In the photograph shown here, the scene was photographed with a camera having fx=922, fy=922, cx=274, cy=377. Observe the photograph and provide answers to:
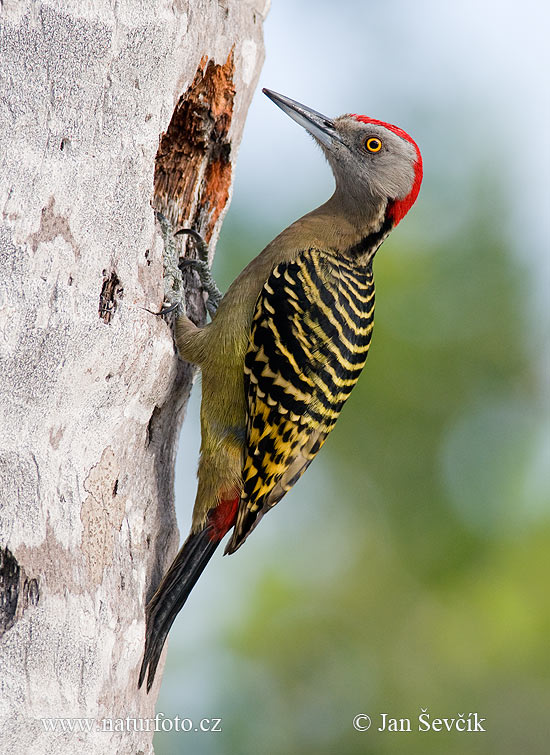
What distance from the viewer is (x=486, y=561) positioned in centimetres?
724

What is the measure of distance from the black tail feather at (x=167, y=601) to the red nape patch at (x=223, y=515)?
17 cm

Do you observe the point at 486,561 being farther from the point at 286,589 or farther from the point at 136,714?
the point at 136,714

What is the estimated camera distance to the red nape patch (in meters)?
3.80

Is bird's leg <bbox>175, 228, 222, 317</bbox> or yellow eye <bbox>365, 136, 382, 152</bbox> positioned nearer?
bird's leg <bbox>175, 228, 222, 317</bbox>

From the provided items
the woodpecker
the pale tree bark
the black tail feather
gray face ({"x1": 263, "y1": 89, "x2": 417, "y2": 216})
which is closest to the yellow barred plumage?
the woodpecker

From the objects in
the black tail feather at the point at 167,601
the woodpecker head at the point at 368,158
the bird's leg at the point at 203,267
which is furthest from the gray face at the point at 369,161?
the black tail feather at the point at 167,601

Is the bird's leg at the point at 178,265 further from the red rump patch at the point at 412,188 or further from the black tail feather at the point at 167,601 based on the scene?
the red rump patch at the point at 412,188

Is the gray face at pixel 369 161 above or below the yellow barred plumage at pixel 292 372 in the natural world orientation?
above

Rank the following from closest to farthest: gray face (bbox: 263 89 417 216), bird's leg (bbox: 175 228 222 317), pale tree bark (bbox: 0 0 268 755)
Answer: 1. pale tree bark (bbox: 0 0 268 755)
2. bird's leg (bbox: 175 228 222 317)
3. gray face (bbox: 263 89 417 216)

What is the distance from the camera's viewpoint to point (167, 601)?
11.2 feet

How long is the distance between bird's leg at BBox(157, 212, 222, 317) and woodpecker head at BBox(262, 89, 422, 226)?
1.02 metres

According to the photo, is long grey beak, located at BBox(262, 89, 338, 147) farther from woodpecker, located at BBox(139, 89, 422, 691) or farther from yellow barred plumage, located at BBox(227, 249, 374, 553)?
yellow barred plumage, located at BBox(227, 249, 374, 553)

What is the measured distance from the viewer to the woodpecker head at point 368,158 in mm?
4723

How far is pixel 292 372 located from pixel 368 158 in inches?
60.7
